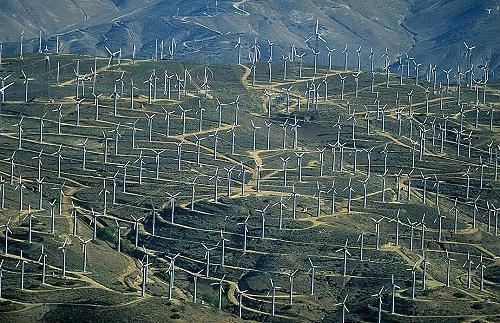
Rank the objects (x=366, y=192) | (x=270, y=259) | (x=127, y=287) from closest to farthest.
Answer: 1. (x=127, y=287)
2. (x=270, y=259)
3. (x=366, y=192)

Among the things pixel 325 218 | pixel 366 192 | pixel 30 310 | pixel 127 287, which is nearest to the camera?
pixel 30 310

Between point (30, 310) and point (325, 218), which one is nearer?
point (30, 310)

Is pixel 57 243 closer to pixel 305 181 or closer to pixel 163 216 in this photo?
pixel 163 216

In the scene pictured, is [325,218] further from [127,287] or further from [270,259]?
[127,287]

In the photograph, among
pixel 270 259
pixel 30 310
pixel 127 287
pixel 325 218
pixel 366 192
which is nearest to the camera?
pixel 30 310

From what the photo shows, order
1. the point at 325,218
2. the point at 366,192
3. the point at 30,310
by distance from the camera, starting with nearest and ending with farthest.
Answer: the point at 30,310
the point at 325,218
the point at 366,192

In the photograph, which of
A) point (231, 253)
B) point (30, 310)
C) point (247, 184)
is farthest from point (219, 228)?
point (30, 310)

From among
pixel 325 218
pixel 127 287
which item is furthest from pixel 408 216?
pixel 127 287

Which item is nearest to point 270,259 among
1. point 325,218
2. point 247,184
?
point 325,218

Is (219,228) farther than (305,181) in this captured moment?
No
